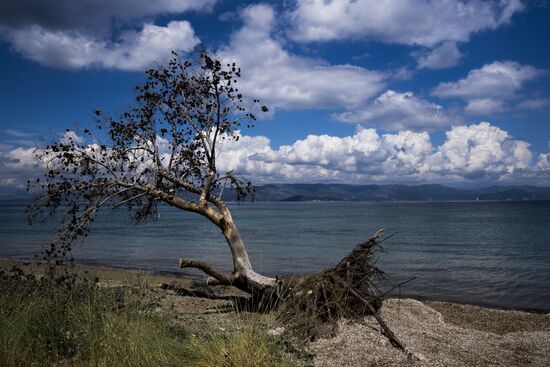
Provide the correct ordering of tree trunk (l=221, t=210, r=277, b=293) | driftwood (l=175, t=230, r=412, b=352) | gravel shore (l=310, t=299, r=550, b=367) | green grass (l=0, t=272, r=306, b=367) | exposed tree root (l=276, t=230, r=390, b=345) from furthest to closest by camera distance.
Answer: tree trunk (l=221, t=210, r=277, b=293), exposed tree root (l=276, t=230, r=390, b=345), driftwood (l=175, t=230, r=412, b=352), gravel shore (l=310, t=299, r=550, b=367), green grass (l=0, t=272, r=306, b=367)

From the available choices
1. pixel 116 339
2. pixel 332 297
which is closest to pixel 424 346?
pixel 332 297

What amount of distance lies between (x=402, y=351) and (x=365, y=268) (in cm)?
300

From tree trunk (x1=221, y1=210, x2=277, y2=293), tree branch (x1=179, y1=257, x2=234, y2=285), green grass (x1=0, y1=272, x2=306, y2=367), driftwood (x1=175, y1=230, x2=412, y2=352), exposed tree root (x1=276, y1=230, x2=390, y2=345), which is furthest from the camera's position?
tree branch (x1=179, y1=257, x2=234, y2=285)

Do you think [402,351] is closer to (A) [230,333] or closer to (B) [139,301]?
(A) [230,333]

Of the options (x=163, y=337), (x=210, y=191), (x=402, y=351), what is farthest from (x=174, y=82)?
(x=402, y=351)

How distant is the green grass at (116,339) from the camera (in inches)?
230

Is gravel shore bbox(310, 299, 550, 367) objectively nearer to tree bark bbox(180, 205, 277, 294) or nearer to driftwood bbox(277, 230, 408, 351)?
driftwood bbox(277, 230, 408, 351)

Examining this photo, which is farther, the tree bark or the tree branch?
the tree branch

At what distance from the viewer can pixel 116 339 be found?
601 cm

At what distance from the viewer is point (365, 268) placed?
34.5 feet

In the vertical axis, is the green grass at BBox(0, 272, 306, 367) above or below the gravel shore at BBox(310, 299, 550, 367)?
above

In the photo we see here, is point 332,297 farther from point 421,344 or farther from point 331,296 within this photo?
point 421,344

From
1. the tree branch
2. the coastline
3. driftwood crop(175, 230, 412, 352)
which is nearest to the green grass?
the coastline

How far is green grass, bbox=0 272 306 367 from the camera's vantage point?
584cm
